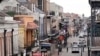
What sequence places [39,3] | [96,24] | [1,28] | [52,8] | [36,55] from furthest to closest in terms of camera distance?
1. [52,8]
2. [39,3]
3. [36,55]
4. [96,24]
5. [1,28]

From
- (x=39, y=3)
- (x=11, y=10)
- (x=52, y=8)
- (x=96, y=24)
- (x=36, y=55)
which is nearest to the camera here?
(x=96, y=24)

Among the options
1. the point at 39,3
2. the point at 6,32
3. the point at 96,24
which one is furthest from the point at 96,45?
the point at 39,3

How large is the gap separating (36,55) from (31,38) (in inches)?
294

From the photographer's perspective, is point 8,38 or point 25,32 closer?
point 8,38

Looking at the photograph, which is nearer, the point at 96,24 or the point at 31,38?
the point at 96,24

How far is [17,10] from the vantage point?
47312 millimetres

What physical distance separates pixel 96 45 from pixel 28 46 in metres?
11.6

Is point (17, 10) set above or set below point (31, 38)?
above

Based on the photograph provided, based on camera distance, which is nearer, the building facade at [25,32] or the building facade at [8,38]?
the building facade at [8,38]

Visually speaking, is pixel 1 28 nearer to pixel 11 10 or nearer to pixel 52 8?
pixel 11 10

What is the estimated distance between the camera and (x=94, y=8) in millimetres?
30188

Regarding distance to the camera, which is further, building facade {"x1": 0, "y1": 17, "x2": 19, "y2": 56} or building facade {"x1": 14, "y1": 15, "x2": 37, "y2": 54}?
building facade {"x1": 14, "y1": 15, "x2": 37, "y2": 54}

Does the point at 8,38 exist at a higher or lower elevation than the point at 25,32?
higher

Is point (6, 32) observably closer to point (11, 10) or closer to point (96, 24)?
point (96, 24)
